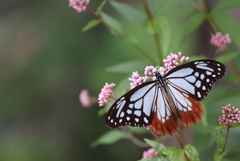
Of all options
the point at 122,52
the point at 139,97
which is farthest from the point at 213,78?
the point at 122,52

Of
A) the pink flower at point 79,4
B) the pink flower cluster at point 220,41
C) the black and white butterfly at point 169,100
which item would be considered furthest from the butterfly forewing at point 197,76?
the pink flower at point 79,4

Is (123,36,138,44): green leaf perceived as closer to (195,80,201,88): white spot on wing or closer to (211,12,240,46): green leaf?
(211,12,240,46): green leaf

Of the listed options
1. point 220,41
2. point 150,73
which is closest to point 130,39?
point 220,41

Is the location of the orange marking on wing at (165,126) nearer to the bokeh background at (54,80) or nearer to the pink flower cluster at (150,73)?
the pink flower cluster at (150,73)

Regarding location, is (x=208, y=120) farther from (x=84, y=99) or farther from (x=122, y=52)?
(x=122, y=52)

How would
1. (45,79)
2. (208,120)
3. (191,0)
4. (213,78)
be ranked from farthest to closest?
(45,79), (191,0), (208,120), (213,78)

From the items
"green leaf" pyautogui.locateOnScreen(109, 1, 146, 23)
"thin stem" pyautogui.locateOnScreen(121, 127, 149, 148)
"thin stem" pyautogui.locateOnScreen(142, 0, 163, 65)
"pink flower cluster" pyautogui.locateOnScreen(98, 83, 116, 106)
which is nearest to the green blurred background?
"thin stem" pyautogui.locateOnScreen(121, 127, 149, 148)
